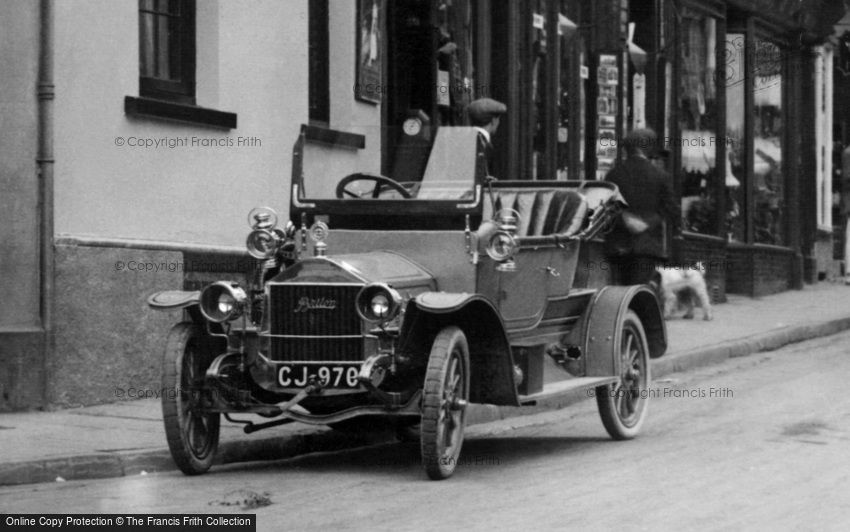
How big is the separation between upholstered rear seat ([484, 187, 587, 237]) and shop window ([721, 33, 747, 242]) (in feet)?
50.6

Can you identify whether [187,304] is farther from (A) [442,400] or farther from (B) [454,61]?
(B) [454,61]

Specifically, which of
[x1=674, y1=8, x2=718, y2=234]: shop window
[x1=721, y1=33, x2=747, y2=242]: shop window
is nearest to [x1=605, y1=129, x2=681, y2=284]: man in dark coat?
[x1=674, y1=8, x2=718, y2=234]: shop window

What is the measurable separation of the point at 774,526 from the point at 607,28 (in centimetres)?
1588

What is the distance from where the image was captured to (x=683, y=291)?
20641 mm

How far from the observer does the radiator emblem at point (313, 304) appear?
29.6 feet

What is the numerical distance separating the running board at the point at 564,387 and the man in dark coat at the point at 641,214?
3251 mm

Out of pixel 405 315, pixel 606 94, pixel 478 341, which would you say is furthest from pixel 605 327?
pixel 606 94

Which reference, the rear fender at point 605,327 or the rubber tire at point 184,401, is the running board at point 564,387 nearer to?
the rear fender at point 605,327

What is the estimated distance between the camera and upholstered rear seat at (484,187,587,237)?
1064 centimetres

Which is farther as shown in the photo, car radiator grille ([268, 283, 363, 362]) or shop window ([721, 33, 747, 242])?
shop window ([721, 33, 747, 242])

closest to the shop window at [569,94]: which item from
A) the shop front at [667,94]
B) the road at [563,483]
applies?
the shop front at [667,94]

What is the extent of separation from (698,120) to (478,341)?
16.5 metres

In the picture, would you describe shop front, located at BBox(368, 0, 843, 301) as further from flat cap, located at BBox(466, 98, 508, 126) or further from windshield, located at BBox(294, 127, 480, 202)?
windshield, located at BBox(294, 127, 480, 202)

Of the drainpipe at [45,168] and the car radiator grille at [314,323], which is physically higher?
the drainpipe at [45,168]
